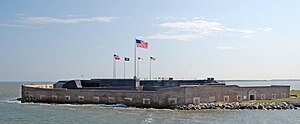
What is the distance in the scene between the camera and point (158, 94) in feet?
167

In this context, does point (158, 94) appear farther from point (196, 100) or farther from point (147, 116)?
point (147, 116)

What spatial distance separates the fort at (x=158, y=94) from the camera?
166 feet

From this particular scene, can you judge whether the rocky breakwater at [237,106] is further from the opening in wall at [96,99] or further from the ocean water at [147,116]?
the opening in wall at [96,99]

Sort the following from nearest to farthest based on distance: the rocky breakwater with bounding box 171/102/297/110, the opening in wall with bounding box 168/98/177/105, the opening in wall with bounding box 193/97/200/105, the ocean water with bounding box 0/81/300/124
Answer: the ocean water with bounding box 0/81/300/124 < the rocky breakwater with bounding box 171/102/297/110 < the opening in wall with bounding box 168/98/177/105 < the opening in wall with bounding box 193/97/200/105

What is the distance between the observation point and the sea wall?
50500 millimetres

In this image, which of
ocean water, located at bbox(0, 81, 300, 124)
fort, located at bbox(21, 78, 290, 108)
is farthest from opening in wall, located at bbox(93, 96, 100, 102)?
ocean water, located at bbox(0, 81, 300, 124)

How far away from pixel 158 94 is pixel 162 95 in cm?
54

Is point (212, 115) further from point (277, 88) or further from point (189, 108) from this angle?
point (277, 88)

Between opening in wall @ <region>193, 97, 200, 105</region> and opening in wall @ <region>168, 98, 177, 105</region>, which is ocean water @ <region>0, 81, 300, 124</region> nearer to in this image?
opening in wall @ <region>168, 98, 177, 105</region>

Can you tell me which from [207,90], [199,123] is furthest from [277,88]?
[199,123]

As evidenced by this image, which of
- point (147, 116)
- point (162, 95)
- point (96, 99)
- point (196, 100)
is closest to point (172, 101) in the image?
point (162, 95)

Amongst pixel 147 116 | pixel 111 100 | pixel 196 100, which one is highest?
pixel 196 100

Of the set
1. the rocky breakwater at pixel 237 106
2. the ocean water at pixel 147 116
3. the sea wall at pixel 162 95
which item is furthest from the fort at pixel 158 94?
the ocean water at pixel 147 116

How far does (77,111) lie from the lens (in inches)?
1831
